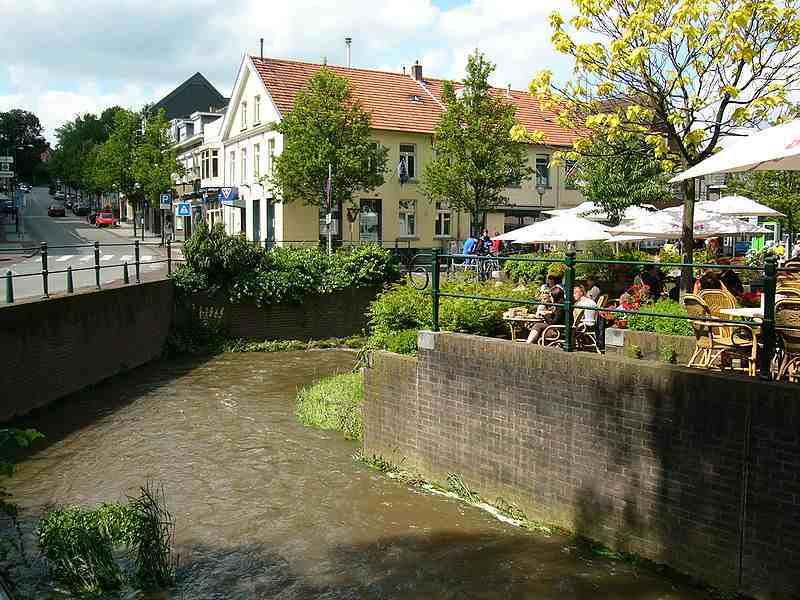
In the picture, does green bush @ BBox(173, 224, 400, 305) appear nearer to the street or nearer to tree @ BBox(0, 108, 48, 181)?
the street

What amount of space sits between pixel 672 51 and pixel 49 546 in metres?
11.7

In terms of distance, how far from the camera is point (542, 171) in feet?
137

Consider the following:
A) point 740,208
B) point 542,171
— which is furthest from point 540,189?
point 740,208

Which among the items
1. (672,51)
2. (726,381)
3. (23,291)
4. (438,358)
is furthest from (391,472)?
(23,291)

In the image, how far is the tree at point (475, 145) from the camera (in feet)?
107

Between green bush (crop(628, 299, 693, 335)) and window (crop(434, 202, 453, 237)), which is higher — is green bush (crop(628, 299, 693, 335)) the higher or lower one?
the lower one

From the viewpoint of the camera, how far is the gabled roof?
77750 millimetres

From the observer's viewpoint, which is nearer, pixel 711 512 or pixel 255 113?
pixel 711 512

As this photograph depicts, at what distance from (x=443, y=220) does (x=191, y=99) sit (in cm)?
4913

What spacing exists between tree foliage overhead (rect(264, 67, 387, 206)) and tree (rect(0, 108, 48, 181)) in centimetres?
8559

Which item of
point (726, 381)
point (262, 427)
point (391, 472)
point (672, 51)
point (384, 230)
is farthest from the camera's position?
point (384, 230)

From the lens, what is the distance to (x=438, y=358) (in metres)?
8.78

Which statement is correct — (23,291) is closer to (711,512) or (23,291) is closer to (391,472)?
(391,472)

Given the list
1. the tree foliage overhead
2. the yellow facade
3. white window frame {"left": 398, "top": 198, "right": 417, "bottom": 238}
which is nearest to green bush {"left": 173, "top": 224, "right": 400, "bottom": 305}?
the tree foliage overhead
